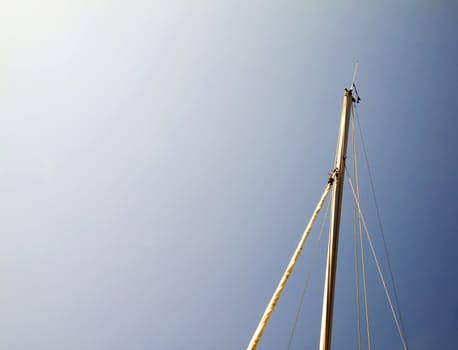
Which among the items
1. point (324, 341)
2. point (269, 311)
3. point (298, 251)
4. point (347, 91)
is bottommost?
point (324, 341)

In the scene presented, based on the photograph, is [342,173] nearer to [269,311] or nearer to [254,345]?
[269,311]

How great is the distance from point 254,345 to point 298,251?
1837 mm

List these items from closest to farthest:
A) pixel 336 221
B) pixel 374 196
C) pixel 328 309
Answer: pixel 328 309
pixel 336 221
pixel 374 196

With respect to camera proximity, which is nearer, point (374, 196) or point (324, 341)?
point (324, 341)

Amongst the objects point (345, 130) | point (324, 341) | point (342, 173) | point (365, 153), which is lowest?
point (324, 341)

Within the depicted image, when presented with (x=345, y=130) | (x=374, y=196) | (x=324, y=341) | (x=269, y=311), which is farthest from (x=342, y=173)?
(x=374, y=196)

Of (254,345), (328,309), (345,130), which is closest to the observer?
(254,345)

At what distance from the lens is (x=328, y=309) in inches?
197

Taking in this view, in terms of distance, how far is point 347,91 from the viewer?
7539 mm

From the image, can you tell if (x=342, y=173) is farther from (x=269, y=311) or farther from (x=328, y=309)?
(x=269, y=311)

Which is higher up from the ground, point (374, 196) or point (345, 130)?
point (374, 196)

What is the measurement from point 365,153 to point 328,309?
59.0 feet

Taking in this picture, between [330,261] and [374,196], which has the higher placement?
[374,196]

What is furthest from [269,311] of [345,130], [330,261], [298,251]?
[345,130]
